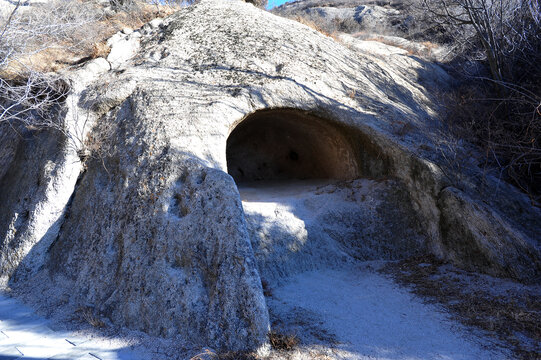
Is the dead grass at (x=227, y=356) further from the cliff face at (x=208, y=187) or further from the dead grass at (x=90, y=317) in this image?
the dead grass at (x=90, y=317)

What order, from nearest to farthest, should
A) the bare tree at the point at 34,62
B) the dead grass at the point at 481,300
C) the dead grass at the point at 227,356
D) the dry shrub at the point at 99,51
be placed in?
the dead grass at the point at 227,356 → the dead grass at the point at 481,300 → the bare tree at the point at 34,62 → the dry shrub at the point at 99,51

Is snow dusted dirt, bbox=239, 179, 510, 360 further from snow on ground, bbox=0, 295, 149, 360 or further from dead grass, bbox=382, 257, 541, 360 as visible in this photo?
snow on ground, bbox=0, 295, 149, 360

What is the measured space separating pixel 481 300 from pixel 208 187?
3732mm

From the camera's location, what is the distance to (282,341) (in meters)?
3.71

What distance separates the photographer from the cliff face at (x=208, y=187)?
14.3ft

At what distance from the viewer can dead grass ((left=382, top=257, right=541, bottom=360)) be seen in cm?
378

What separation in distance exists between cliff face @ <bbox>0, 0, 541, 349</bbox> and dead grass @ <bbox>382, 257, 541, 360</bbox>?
32 cm

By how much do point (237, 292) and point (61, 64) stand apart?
658cm

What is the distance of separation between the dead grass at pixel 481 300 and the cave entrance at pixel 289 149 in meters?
2.35

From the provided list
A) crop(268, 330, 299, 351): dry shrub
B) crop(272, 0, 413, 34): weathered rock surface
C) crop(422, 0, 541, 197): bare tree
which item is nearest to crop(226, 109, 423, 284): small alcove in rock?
crop(268, 330, 299, 351): dry shrub

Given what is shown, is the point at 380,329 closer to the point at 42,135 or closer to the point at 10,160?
the point at 42,135

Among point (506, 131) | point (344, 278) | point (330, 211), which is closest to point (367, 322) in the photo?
point (344, 278)

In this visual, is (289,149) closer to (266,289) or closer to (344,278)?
(344,278)

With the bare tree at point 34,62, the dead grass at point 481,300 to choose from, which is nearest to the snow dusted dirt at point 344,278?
the dead grass at point 481,300
